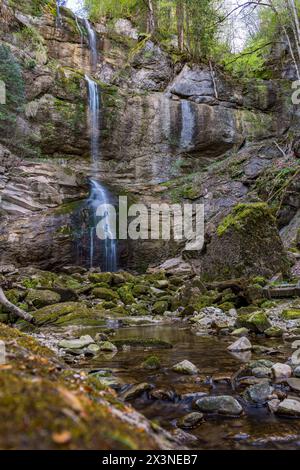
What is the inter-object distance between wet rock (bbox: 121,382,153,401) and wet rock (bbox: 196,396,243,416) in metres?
0.52

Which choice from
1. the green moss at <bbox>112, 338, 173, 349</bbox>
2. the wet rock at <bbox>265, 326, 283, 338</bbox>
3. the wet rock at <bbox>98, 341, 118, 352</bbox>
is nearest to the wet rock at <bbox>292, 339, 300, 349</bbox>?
the wet rock at <bbox>265, 326, 283, 338</bbox>

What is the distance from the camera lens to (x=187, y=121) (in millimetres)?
20406

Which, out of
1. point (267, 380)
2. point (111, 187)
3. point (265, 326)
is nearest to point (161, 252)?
point (111, 187)

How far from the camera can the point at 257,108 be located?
2211cm

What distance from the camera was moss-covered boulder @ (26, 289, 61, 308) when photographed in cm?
827

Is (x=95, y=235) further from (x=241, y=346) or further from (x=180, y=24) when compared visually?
(x=180, y=24)

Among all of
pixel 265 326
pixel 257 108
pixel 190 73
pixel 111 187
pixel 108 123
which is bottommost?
pixel 265 326

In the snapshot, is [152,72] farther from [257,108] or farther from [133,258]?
[133,258]

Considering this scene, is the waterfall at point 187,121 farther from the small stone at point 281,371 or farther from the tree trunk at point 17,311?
the small stone at point 281,371

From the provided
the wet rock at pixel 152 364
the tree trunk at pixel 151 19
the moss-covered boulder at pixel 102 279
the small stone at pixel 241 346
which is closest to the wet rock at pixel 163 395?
the wet rock at pixel 152 364

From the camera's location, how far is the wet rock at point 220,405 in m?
2.52

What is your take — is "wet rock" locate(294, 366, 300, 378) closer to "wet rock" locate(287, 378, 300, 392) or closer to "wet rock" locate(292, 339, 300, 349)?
"wet rock" locate(287, 378, 300, 392)

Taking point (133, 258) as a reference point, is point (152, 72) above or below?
above

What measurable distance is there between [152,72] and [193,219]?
32.4 ft
